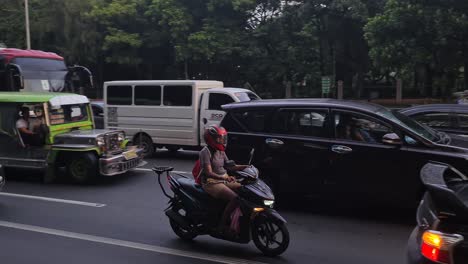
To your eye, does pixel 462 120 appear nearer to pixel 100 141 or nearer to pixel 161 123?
pixel 100 141

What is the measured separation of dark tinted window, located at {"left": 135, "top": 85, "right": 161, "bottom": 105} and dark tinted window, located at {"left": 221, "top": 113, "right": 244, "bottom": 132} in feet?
18.1

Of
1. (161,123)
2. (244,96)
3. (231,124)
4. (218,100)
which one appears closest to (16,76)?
(161,123)

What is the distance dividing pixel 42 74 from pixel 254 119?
961cm

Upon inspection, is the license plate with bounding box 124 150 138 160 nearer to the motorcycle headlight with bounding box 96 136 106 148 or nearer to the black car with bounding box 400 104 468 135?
the motorcycle headlight with bounding box 96 136 106 148

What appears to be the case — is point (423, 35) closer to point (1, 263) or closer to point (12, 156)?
point (12, 156)

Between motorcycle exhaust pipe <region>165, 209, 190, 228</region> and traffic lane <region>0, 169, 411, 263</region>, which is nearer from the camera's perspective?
traffic lane <region>0, 169, 411, 263</region>

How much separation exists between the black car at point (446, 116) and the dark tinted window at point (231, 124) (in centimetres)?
330

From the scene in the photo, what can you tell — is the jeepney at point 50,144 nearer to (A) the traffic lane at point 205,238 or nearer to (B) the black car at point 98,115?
(A) the traffic lane at point 205,238

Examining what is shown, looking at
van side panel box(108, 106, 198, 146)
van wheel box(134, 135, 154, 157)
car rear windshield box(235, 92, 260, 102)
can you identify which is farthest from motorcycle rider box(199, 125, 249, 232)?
van wheel box(134, 135, 154, 157)

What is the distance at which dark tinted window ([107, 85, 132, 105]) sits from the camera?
13.1m

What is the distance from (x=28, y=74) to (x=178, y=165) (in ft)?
20.1

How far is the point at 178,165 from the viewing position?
1149 centimetres

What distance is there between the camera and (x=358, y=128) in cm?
673

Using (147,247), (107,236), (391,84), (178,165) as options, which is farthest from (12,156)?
(391,84)
